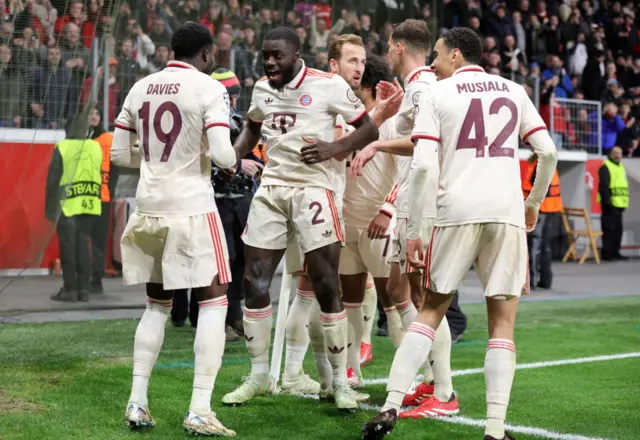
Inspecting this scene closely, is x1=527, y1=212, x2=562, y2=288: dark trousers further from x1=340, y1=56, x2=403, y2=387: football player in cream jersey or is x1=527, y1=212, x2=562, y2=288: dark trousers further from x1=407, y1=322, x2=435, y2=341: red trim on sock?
x1=407, y1=322, x2=435, y2=341: red trim on sock

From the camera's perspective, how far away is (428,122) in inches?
180

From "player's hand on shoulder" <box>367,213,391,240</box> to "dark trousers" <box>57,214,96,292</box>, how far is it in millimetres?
4758

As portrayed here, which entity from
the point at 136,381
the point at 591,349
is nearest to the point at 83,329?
the point at 136,381

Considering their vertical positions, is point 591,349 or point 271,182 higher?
point 271,182

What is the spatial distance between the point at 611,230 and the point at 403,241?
15105mm

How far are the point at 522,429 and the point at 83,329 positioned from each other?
4951 mm

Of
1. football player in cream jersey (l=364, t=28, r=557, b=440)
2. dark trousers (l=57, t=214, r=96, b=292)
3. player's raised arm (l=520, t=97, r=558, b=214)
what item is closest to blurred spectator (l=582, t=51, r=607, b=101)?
dark trousers (l=57, t=214, r=96, b=292)

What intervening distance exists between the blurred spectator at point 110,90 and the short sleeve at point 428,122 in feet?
11.5

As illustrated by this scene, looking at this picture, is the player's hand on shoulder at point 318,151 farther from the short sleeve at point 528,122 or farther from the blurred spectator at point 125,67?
the blurred spectator at point 125,67

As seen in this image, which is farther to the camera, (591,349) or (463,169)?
(591,349)

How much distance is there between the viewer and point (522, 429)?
198 inches

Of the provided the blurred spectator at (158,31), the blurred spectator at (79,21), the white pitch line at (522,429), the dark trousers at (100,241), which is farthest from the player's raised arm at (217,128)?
the dark trousers at (100,241)

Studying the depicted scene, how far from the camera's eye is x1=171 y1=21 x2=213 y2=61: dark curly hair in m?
4.93

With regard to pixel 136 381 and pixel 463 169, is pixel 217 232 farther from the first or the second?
pixel 463 169
